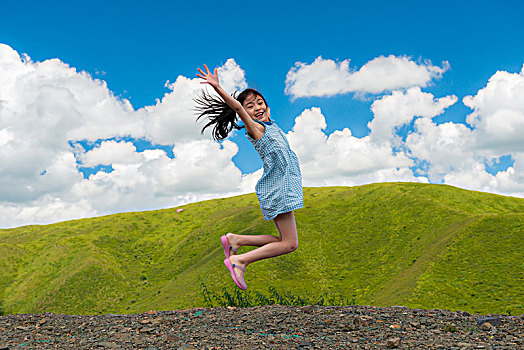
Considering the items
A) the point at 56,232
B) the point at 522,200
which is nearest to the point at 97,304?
the point at 56,232

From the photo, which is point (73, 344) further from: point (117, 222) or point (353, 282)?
point (117, 222)

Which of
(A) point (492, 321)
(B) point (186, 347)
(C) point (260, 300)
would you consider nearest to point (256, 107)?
(B) point (186, 347)

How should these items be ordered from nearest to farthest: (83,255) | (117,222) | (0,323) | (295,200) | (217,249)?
(295,200), (0,323), (217,249), (83,255), (117,222)

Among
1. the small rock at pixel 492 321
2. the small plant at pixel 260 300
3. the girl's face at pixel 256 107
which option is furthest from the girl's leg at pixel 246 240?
the small rock at pixel 492 321

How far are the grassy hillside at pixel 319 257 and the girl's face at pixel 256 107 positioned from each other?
34.2 feet

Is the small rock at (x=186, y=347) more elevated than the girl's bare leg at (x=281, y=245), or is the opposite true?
the girl's bare leg at (x=281, y=245)

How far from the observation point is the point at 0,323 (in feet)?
34.4

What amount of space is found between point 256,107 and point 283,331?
154 inches

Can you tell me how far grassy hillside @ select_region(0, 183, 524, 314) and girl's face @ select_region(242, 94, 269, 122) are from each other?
10.4m

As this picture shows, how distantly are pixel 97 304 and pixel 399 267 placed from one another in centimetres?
1619

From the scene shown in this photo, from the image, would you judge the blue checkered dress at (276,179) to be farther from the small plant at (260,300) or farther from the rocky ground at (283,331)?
the small plant at (260,300)

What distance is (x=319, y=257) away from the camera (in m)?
21.6

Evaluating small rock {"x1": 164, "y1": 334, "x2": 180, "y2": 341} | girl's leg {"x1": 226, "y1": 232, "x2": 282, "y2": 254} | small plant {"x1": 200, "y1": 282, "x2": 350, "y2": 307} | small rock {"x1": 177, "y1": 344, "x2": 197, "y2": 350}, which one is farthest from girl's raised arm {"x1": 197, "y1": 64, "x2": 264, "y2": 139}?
small plant {"x1": 200, "y1": 282, "x2": 350, "y2": 307}

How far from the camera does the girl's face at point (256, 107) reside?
6.32 meters
